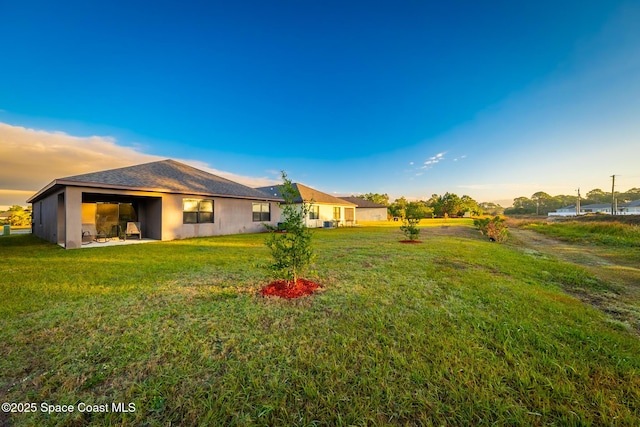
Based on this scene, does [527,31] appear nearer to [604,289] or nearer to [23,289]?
[604,289]

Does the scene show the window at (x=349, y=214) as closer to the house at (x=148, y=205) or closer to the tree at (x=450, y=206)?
the house at (x=148, y=205)

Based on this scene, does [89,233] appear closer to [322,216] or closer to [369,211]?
[322,216]

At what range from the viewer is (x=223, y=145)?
18.5 metres

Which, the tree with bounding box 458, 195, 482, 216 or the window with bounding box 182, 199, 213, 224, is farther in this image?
the tree with bounding box 458, 195, 482, 216

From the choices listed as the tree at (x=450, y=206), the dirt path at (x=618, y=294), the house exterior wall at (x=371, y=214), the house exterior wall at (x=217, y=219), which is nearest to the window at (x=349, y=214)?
the house exterior wall at (x=371, y=214)

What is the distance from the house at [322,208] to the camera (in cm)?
2072

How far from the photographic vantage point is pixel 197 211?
12633mm

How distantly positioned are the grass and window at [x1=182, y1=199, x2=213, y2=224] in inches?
305

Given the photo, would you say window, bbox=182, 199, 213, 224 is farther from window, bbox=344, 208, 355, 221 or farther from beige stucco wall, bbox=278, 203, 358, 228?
window, bbox=344, 208, 355, 221

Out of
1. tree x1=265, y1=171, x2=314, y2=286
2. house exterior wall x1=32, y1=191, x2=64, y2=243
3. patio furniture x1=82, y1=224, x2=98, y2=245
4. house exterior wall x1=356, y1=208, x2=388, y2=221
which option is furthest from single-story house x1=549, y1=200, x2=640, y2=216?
house exterior wall x1=32, y1=191, x2=64, y2=243

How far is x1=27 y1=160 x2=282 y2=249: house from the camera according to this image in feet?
30.6

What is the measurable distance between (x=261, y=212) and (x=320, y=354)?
46.8 ft

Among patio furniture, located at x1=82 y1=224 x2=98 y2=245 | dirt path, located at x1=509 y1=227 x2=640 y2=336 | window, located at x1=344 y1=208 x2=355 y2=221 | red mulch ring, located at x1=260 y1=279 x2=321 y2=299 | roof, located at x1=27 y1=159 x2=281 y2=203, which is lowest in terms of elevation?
dirt path, located at x1=509 y1=227 x2=640 y2=336

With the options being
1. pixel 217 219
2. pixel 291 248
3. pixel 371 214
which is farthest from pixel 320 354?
pixel 371 214
